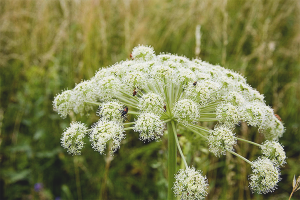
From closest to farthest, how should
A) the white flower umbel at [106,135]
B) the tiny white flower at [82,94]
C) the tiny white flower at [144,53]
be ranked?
the white flower umbel at [106,135]
the tiny white flower at [82,94]
the tiny white flower at [144,53]

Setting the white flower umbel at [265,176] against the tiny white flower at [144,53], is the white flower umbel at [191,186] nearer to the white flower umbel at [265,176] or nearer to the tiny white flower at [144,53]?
the white flower umbel at [265,176]

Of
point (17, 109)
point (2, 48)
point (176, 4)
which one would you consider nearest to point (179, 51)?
point (176, 4)

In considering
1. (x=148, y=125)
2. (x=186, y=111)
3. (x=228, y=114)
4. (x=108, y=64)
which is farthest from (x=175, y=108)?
(x=108, y=64)

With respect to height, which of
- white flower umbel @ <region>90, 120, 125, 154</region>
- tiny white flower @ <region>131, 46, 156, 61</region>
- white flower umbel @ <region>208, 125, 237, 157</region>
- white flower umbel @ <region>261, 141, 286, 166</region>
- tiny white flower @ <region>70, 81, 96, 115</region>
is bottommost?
white flower umbel @ <region>261, 141, 286, 166</region>

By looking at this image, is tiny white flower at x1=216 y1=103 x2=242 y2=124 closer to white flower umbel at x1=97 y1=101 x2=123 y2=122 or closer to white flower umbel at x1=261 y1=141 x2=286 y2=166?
white flower umbel at x1=261 y1=141 x2=286 y2=166

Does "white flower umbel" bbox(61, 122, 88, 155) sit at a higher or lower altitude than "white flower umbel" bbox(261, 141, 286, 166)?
higher

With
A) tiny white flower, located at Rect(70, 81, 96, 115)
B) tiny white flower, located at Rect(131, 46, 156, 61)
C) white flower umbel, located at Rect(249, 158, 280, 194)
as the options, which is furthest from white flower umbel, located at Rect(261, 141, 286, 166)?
tiny white flower, located at Rect(70, 81, 96, 115)

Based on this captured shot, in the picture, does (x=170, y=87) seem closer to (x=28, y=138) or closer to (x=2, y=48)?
(x=28, y=138)

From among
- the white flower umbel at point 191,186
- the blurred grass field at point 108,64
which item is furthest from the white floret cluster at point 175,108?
the blurred grass field at point 108,64

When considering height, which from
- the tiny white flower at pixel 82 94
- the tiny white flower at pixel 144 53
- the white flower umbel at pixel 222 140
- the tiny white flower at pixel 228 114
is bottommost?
the white flower umbel at pixel 222 140
